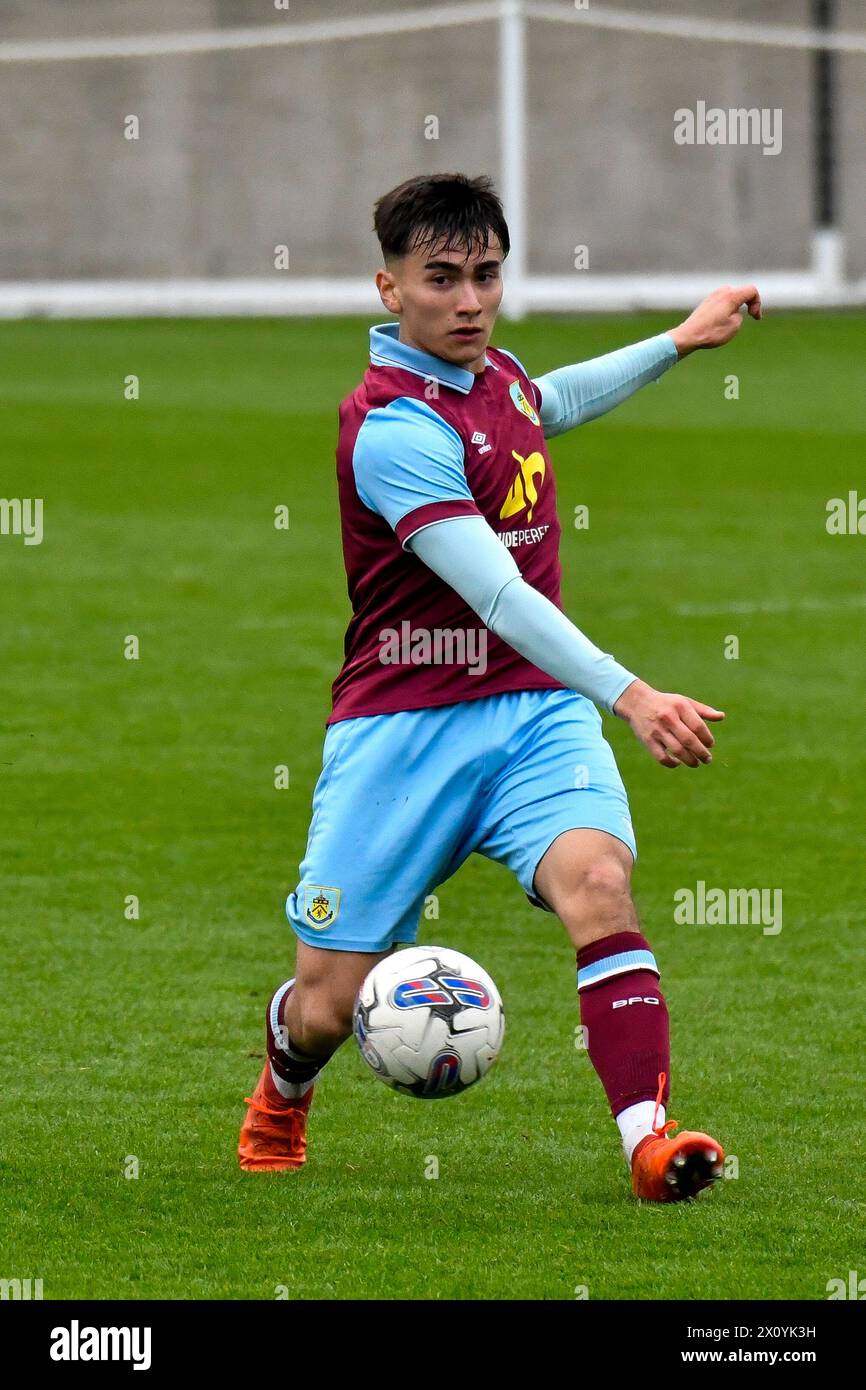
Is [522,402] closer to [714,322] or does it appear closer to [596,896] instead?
[714,322]

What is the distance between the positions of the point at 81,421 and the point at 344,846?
53.9 feet

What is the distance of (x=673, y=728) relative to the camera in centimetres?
434

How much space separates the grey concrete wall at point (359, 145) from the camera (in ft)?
119

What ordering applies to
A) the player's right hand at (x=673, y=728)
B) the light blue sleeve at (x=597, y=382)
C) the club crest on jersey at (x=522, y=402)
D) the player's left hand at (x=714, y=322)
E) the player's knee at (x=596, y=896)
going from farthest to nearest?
the player's left hand at (x=714, y=322)
the light blue sleeve at (x=597, y=382)
the club crest on jersey at (x=522, y=402)
the player's knee at (x=596, y=896)
the player's right hand at (x=673, y=728)

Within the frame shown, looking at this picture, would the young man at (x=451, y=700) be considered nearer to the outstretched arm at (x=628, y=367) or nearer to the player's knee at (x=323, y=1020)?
the player's knee at (x=323, y=1020)

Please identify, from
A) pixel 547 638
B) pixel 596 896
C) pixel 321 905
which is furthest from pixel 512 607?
pixel 321 905

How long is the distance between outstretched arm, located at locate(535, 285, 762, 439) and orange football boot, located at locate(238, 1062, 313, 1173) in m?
1.61

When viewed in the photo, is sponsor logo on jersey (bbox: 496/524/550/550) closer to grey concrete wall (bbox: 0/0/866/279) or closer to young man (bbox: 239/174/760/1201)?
young man (bbox: 239/174/760/1201)

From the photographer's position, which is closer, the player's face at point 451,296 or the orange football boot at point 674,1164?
the orange football boot at point 674,1164

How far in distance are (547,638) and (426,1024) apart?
812 millimetres

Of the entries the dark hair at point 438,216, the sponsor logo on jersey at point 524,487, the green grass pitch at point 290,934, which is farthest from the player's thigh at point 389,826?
the dark hair at point 438,216

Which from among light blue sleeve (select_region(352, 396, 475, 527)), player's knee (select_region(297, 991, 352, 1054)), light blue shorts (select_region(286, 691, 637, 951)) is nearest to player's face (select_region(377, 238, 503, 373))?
light blue sleeve (select_region(352, 396, 475, 527))

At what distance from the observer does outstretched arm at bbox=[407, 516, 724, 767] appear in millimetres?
4352

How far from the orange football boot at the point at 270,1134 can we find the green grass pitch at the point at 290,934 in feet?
0.22
